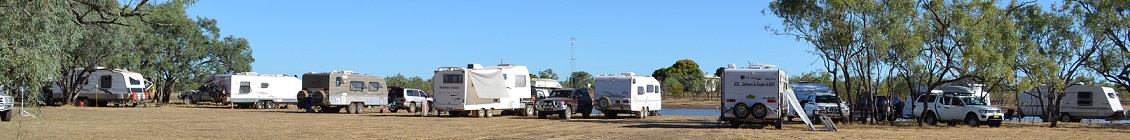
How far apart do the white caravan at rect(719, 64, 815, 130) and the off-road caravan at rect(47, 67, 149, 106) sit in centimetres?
2717

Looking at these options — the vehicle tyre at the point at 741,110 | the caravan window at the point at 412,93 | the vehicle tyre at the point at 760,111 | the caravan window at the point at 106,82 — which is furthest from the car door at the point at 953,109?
the caravan window at the point at 106,82

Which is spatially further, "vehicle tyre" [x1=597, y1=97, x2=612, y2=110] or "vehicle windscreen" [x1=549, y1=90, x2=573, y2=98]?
"vehicle windscreen" [x1=549, y1=90, x2=573, y2=98]

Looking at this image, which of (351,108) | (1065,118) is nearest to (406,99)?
(351,108)

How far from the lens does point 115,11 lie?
39.3 feet

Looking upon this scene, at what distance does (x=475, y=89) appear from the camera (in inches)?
1261

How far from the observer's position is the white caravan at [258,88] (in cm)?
4428

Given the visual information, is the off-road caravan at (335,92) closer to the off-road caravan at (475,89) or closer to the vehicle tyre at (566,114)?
the off-road caravan at (475,89)

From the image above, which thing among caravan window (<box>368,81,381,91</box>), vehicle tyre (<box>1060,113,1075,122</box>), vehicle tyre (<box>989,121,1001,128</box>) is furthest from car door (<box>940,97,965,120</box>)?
caravan window (<box>368,81,381,91</box>)

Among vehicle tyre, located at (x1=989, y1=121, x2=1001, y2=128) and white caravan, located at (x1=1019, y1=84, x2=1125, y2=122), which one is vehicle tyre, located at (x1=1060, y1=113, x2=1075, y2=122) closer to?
white caravan, located at (x1=1019, y1=84, x2=1125, y2=122)

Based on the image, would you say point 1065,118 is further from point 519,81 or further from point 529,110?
point 519,81

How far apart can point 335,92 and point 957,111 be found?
19.9m

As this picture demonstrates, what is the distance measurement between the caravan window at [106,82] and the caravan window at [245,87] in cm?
483

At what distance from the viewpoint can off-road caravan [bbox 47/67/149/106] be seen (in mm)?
41875

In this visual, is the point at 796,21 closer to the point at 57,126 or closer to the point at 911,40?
the point at 911,40
